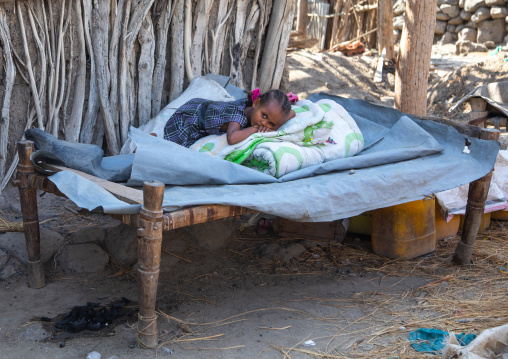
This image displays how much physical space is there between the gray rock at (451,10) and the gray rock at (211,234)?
11.4 meters

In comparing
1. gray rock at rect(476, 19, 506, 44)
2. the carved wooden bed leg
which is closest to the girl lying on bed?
the carved wooden bed leg

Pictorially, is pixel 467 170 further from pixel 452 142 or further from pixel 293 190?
pixel 293 190

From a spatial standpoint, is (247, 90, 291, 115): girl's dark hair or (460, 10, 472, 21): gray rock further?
(460, 10, 472, 21): gray rock

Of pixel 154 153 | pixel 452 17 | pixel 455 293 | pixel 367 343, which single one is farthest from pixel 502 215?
pixel 452 17

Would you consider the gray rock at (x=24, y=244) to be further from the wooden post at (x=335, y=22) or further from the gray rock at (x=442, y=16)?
the gray rock at (x=442, y=16)

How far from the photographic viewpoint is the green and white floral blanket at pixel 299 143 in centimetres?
307

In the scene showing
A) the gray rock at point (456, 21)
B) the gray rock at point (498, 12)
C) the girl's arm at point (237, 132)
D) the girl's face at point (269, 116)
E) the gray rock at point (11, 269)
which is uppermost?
the gray rock at point (498, 12)

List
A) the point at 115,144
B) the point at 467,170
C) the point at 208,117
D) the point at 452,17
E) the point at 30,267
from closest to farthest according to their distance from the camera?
the point at 30,267 → the point at 467,170 → the point at 208,117 → the point at 115,144 → the point at 452,17

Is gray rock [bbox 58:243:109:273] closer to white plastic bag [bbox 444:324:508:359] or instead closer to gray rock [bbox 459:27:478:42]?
white plastic bag [bbox 444:324:508:359]

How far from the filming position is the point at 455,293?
3.16 meters

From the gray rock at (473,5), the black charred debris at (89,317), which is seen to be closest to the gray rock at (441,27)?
the gray rock at (473,5)

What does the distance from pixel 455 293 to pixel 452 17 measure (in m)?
11.7

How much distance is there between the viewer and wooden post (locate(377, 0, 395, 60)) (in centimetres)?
904

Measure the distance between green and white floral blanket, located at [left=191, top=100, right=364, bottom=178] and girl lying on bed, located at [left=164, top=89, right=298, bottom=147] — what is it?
0.07m
